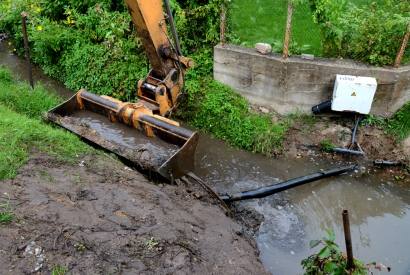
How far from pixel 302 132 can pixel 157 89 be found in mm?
2995

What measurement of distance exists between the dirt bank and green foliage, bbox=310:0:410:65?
13.3 feet

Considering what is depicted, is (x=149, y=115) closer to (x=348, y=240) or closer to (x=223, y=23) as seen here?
(x=223, y=23)

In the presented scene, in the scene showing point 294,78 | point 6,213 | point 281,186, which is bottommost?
point 281,186

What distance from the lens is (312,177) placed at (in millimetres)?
7488

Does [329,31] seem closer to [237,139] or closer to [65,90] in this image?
[237,139]

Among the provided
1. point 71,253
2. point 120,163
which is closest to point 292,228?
point 120,163

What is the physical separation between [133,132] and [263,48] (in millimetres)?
3059

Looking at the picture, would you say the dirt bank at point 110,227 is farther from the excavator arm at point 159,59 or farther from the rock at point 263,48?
the rock at point 263,48

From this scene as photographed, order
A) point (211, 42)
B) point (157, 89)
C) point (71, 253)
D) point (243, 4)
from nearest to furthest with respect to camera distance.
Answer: point (71, 253) → point (157, 89) → point (211, 42) → point (243, 4)

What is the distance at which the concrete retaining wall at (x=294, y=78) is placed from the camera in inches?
316

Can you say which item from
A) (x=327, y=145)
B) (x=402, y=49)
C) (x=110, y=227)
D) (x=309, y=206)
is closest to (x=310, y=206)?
(x=309, y=206)

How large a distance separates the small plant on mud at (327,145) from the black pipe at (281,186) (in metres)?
0.54

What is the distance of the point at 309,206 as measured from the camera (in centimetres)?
716

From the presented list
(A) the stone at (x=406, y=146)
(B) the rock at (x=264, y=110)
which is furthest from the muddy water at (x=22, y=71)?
(A) the stone at (x=406, y=146)
